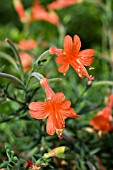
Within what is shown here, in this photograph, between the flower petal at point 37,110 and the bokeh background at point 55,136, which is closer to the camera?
the flower petal at point 37,110

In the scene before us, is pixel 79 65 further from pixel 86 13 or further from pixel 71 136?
pixel 86 13

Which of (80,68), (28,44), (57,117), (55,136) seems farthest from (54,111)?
(28,44)

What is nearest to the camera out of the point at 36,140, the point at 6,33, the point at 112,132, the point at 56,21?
the point at 36,140

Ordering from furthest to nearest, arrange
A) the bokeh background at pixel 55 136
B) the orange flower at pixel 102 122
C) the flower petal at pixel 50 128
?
the orange flower at pixel 102 122 < the bokeh background at pixel 55 136 < the flower petal at pixel 50 128

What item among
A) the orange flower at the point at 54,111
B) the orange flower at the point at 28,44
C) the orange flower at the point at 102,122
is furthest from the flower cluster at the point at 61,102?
the orange flower at the point at 28,44

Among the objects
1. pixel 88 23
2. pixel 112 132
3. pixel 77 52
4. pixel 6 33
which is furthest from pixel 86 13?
pixel 77 52

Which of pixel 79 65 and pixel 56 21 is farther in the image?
pixel 56 21

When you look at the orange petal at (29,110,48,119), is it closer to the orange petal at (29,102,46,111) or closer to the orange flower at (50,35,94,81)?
the orange petal at (29,102,46,111)

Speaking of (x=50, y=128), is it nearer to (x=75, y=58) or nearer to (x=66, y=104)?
(x=66, y=104)

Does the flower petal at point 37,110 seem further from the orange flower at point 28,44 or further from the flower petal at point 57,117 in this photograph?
the orange flower at point 28,44
